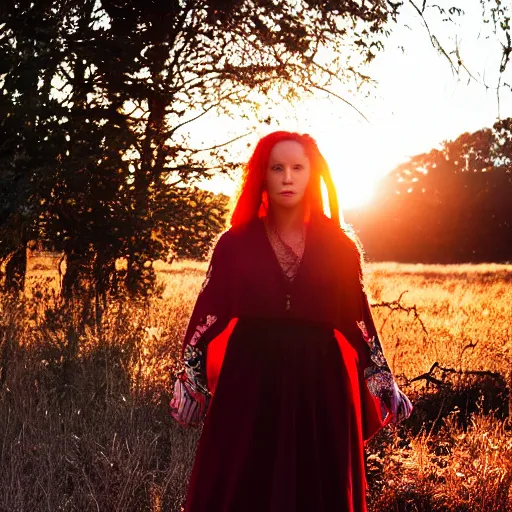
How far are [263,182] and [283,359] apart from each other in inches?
30.0

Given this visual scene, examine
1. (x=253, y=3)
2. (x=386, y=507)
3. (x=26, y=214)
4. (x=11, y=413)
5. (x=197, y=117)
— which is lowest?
(x=386, y=507)

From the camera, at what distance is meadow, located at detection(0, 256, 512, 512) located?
3.81 metres

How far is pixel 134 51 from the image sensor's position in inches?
257

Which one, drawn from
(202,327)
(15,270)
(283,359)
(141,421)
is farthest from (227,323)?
(15,270)

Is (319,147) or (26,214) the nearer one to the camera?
(319,147)

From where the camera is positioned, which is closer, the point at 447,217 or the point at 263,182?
the point at 263,182

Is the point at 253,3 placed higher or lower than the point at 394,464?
higher

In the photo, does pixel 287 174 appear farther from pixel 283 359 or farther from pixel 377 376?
pixel 377 376

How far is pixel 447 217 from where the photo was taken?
46.3m

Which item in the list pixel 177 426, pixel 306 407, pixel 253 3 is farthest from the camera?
pixel 253 3

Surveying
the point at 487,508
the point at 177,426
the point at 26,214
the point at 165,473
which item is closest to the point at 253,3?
the point at 26,214

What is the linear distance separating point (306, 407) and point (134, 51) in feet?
15.3

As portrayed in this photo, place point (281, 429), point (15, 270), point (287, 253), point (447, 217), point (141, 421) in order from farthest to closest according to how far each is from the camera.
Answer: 1. point (447, 217)
2. point (15, 270)
3. point (141, 421)
4. point (287, 253)
5. point (281, 429)

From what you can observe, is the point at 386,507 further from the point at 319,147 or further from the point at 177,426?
the point at 319,147
